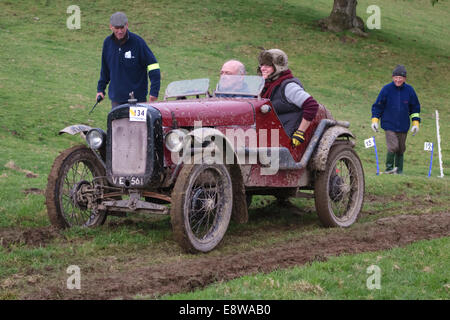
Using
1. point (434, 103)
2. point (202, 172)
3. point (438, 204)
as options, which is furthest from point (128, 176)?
point (434, 103)

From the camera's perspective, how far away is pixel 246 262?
5.85 meters

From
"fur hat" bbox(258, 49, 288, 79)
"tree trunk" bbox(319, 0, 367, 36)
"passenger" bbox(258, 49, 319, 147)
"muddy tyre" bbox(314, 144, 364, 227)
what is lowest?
"muddy tyre" bbox(314, 144, 364, 227)

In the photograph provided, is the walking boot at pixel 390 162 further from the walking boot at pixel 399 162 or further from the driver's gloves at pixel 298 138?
the driver's gloves at pixel 298 138

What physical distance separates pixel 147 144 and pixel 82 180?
1138 mm

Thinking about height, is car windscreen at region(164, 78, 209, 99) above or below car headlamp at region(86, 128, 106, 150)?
above

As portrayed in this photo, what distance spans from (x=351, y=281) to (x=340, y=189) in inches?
116

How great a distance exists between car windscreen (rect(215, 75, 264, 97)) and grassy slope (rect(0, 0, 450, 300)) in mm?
1794

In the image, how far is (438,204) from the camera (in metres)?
9.56

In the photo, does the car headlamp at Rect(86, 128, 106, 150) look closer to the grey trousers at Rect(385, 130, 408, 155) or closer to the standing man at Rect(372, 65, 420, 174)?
the standing man at Rect(372, 65, 420, 174)

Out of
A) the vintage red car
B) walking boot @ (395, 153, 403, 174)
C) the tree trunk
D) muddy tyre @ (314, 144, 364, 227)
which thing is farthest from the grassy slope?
walking boot @ (395, 153, 403, 174)

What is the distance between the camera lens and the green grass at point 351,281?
15.9 feet

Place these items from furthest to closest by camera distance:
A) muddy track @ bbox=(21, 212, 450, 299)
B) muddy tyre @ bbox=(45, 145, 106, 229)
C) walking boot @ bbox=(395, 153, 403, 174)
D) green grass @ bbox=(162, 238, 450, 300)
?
walking boot @ bbox=(395, 153, 403, 174)
muddy tyre @ bbox=(45, 145, 106, 229)
muddy track @ bbox=(21, 212, 450, 299)
green grass @ bbox=(162, 238, 450, 300)

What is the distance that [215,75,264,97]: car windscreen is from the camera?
754 centimetres

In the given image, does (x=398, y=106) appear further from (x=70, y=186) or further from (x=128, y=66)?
(x=70, y=186)
